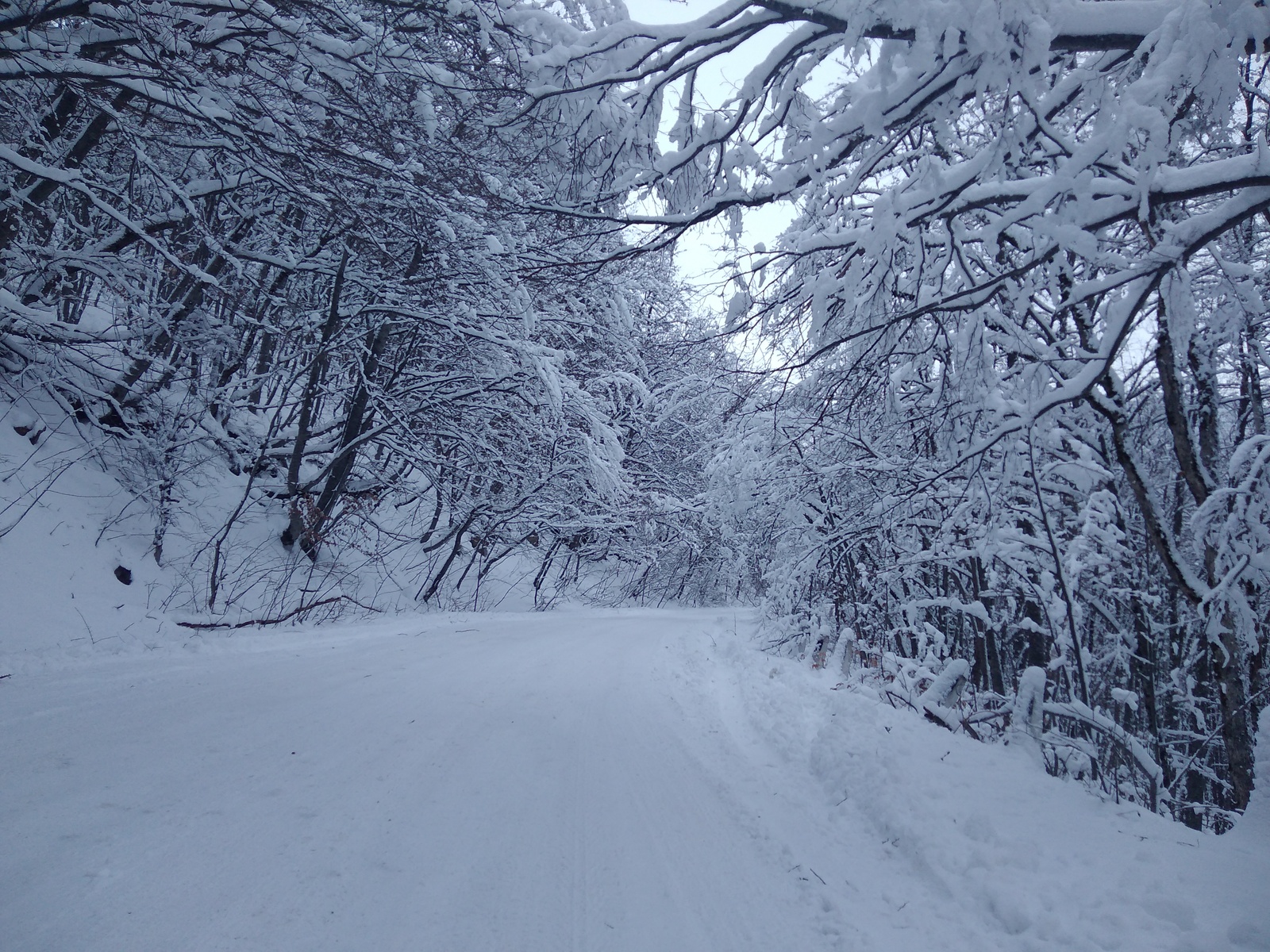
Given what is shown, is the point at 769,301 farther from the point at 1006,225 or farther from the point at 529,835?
the point at 529,835

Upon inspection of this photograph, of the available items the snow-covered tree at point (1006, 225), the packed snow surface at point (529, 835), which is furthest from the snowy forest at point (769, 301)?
the packed snow surface at point (529, 835)

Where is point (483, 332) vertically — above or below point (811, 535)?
above

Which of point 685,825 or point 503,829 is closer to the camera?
point 503,829

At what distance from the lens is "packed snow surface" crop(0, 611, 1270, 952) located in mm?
2055

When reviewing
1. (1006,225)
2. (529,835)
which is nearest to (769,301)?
(1006,225)

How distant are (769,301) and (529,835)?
308cm

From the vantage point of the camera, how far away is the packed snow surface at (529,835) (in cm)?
205

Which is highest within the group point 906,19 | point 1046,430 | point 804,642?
point 906,19

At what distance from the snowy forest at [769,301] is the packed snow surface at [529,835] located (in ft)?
4.63

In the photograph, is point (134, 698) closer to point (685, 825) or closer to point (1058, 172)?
point (685, 825)

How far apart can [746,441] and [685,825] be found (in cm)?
701

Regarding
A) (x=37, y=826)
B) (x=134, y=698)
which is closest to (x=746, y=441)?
(x=134, y=698)

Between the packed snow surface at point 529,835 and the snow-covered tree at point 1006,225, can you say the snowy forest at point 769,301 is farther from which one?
the packed snow surface at point 529,835

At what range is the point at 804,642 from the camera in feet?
34.0
